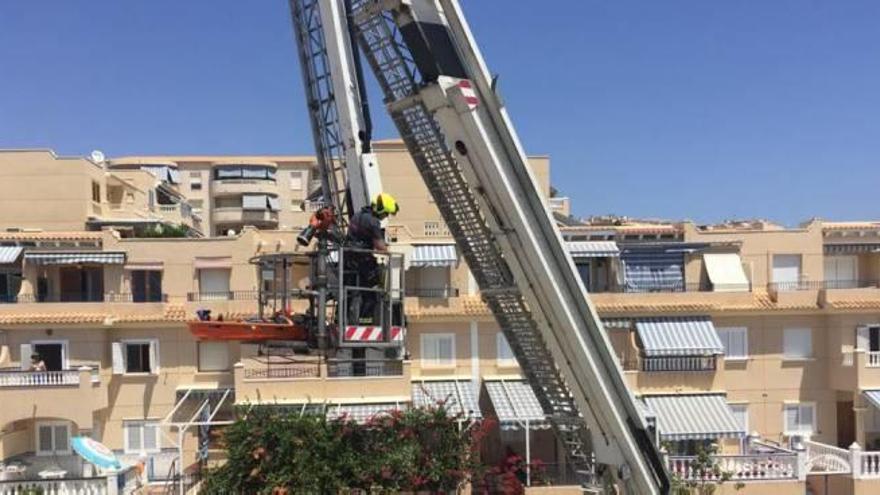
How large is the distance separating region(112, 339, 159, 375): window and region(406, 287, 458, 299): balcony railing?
9095mm

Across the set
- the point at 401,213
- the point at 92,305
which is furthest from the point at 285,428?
the point at 401,213

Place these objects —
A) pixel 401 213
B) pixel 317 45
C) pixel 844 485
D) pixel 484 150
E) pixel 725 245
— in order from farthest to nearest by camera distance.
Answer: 1. pixel 401 213
2. pixel 725 245
3. pixel 844 485
4. pixel 317 45
5. pixel 484 150

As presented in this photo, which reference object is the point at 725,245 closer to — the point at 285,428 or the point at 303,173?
the point at 285,428

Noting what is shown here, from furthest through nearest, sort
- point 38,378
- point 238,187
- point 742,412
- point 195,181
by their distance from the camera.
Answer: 1. point 195,181
2. point 238,187
3. point 742,412
4. point 38,378

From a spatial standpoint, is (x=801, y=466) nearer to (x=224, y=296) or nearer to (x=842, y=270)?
(x=842, y=270)

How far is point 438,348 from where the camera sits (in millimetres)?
26109

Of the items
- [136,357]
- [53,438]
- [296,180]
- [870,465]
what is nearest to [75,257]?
[136,357]

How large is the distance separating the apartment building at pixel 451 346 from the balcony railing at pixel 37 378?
0.05 m

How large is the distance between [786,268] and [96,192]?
31.0 meters

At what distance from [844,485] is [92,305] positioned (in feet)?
82.4

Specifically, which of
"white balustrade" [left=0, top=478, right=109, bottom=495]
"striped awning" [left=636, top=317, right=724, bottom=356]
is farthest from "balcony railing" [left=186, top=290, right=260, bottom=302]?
"striped awning" [left=636, top=317, right=724, bottom=356]

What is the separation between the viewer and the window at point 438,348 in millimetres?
26047

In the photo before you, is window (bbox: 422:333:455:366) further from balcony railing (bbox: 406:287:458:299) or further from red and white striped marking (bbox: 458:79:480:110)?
red and white striped marking (bbox: 458:79:480:110)

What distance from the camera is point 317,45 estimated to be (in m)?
13.7
